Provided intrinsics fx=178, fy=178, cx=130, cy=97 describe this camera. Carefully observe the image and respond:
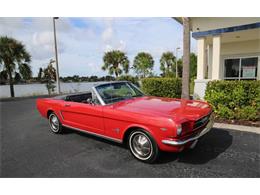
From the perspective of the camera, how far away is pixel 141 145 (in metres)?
3.24

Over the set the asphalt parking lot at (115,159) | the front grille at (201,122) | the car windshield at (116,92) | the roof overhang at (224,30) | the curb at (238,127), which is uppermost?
the roof overhang at (224,30)

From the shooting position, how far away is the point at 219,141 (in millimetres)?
4105

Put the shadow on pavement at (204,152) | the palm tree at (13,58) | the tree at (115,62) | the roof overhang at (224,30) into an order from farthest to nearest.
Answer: the tree at (115,62) < the palm tree at (13,58) < the roof overhang at (224,30) < the shadow on pavement at (204,152)

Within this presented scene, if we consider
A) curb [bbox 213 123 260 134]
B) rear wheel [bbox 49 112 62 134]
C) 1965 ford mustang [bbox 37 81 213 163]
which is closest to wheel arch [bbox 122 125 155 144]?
1965 ford mustang [bbox 37 81 213 163]

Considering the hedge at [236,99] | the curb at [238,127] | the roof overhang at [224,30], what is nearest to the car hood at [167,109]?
the curb at [238,127]

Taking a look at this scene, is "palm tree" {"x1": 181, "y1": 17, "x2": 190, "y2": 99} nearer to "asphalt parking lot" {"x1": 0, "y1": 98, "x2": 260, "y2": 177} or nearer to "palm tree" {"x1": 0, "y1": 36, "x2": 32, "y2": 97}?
"asphalt parking lot" {"x1": 0, "y1": 98, "x2": 260, "y2": 177}

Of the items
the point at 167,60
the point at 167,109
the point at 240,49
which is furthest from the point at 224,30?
the point at 167,60

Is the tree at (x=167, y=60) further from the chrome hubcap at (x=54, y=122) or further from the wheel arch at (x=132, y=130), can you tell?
the wheel arch at (x=132, y=130)

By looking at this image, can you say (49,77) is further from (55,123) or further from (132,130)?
(132,130)

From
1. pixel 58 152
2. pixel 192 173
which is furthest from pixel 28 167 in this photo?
pixel 192 173

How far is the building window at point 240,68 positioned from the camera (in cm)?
1035

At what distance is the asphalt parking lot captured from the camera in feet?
9.59

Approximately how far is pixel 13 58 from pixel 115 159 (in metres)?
14.3

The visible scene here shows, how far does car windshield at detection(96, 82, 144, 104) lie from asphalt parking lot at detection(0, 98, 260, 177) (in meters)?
1.08
